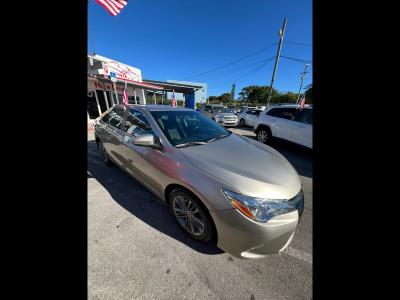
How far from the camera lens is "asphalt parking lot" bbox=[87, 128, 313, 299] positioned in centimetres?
151

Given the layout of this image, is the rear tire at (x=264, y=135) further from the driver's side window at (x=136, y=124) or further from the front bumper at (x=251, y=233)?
the front bumper at (x=251, y=233)

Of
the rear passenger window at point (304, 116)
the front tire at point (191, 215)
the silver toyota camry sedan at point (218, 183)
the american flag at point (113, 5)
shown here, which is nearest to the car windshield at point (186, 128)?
the silver toyota camry sedan at point (218, 183)

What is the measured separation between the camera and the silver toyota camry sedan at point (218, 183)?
1586 mm

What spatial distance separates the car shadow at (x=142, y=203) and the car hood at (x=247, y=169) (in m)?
0.89

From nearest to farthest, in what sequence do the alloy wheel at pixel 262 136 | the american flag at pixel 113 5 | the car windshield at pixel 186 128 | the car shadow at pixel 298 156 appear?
1. the car windshield at pixel 186 128
2. the car shadow at pixel 298 156
3. the american flag at pixel 113 5
4. the alloy wheel at pixel 262 136

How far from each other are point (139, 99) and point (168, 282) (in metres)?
15.9

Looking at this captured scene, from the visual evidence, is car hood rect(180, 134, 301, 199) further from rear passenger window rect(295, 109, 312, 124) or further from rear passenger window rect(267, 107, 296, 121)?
rear passenger window rect(267, 107, 296, 121)

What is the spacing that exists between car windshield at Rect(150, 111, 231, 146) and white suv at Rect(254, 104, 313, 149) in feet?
12.3

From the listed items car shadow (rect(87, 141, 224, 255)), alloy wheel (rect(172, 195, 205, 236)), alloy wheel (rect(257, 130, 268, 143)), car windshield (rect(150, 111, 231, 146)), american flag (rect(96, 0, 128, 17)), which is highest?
american flag (rect(96, 0, 128, 17))

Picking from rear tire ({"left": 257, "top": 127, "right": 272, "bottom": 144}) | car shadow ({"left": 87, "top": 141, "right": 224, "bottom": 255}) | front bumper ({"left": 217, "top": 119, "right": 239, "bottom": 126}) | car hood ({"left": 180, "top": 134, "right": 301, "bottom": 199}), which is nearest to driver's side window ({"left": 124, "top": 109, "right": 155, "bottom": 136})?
car hood ({"left": 180, "top": 134, "right": 301, "bottom": 199})

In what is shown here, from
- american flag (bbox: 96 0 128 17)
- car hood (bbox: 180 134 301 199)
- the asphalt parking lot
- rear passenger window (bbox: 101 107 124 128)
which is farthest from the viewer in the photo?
american flag (bbox: 96 0 128 17)
